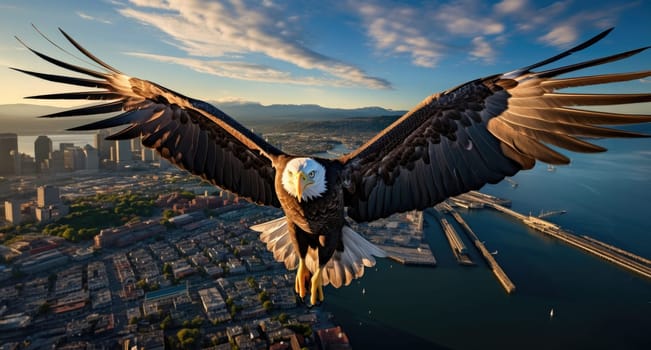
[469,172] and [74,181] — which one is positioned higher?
[469,172]

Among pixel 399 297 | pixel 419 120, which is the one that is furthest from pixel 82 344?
pixel 419 120

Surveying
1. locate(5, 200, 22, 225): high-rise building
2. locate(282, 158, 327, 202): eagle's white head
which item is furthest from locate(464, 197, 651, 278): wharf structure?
locate(5, 200, 22, 225): high-rise building

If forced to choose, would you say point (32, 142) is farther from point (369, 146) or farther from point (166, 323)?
point (369, 146)

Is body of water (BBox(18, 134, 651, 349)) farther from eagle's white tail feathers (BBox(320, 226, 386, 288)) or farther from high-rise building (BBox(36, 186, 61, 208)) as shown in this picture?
high-rise building (BBox(36, 186, 61, 208))

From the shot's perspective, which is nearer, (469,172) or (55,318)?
(469,172)

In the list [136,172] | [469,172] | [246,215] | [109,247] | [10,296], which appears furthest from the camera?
[136,172]

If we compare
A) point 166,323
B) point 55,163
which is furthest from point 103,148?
point 166,323

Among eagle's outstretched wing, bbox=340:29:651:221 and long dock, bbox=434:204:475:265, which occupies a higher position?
eagle's outstretched wing, bbox=340:29:651:221

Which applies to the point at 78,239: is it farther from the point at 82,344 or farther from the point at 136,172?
the point at 136,172
